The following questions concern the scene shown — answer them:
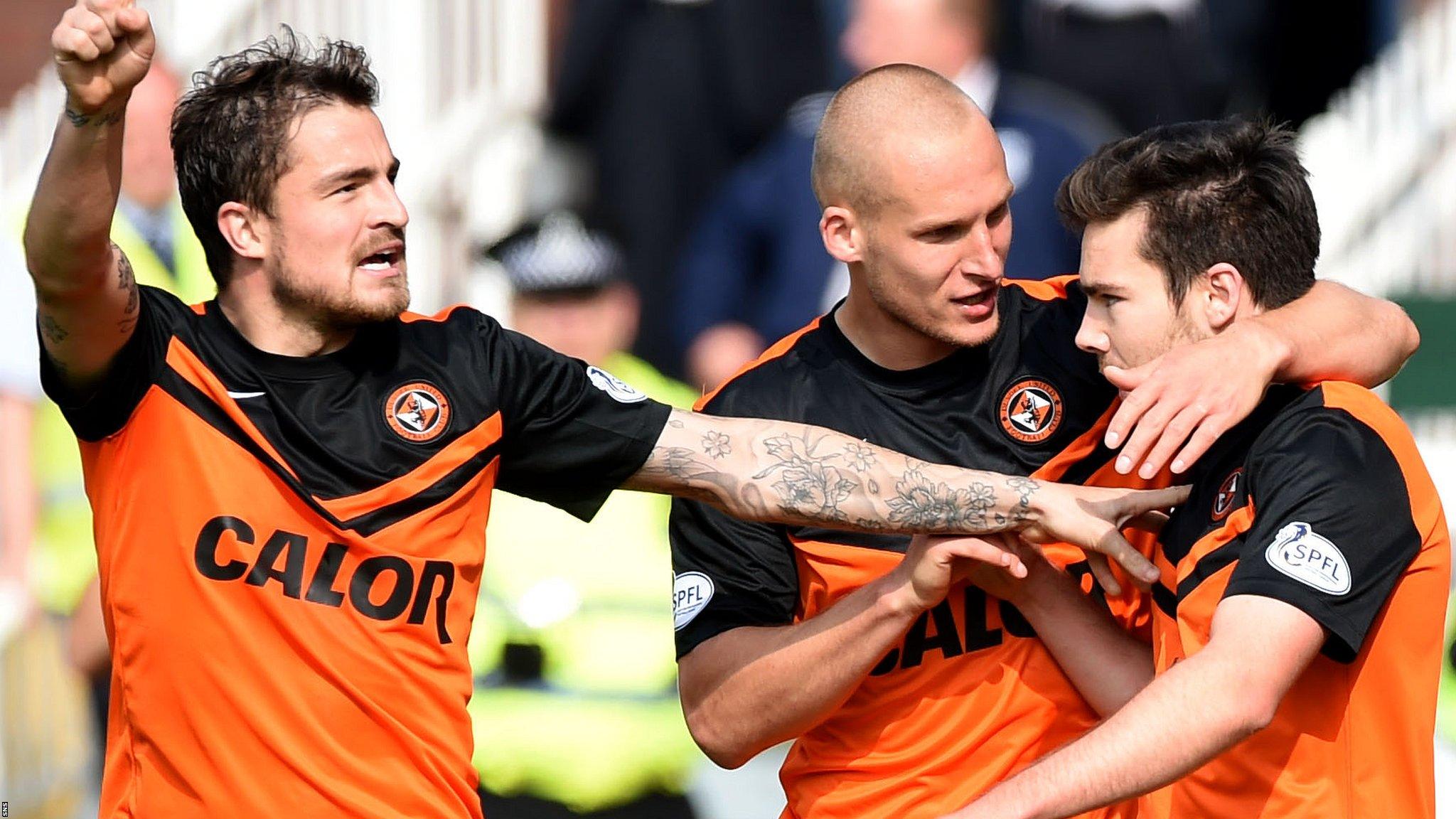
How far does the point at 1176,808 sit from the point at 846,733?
25.2 inches

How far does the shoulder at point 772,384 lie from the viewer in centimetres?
307

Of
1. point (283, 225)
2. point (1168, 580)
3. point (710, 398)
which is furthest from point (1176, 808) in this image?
point (283, 225)

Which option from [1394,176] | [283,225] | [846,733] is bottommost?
[846,733]

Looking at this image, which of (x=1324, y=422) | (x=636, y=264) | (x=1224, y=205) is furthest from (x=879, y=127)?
(x=636, y=264)

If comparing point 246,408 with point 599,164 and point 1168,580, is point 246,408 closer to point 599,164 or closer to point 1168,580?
point 1168,580

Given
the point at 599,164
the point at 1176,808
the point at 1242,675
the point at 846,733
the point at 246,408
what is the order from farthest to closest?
the point at 599,164, the point at 846,733, the point at 246,408, the point at 1176,808, the point at 1242,675

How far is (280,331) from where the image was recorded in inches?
111

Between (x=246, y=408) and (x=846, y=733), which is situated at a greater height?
(x=246, y=408)

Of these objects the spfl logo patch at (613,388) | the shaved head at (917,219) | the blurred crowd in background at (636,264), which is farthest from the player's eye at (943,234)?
the blurred crowd in background at (636,264)

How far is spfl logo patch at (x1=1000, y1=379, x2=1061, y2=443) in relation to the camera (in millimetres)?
2998

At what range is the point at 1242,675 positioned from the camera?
2219 mm

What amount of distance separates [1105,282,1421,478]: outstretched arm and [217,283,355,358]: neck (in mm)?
1339

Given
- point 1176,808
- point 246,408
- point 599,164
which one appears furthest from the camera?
point 599,164

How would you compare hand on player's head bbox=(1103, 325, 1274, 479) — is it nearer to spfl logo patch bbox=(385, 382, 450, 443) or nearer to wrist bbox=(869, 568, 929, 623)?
wrist bbox=(869, 568, 929, 623)
